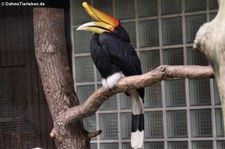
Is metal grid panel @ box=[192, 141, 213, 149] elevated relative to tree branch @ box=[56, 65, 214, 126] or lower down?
lower down

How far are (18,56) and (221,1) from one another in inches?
74.6

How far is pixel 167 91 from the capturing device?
323cm

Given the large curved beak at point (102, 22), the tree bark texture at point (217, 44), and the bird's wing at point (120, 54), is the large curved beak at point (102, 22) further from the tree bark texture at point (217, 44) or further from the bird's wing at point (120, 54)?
the tree bark texture at point (217, 44)

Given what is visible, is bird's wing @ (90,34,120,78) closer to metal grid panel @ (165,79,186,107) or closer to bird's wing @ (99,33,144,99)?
bird's wing @ (99,33,144,99)

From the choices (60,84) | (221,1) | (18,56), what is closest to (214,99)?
(60,84)

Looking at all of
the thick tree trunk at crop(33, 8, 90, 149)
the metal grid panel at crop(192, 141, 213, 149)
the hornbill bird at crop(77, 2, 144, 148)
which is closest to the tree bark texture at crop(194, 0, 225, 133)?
the hornbill bird at crop(77, 2, 144, 148)

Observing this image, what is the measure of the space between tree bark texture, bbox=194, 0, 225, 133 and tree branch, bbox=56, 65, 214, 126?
0.59 meters

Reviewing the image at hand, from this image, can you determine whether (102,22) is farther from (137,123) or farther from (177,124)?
(177,124)

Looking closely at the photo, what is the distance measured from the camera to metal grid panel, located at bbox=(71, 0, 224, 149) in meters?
3.14

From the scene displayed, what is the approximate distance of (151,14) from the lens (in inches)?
128

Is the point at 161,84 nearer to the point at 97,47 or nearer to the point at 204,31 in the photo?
the point at 97,47

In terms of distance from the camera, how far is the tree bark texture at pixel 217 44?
5.47ft

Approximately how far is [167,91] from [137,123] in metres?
0.37

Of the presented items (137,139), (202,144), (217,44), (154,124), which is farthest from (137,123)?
(217,44)
